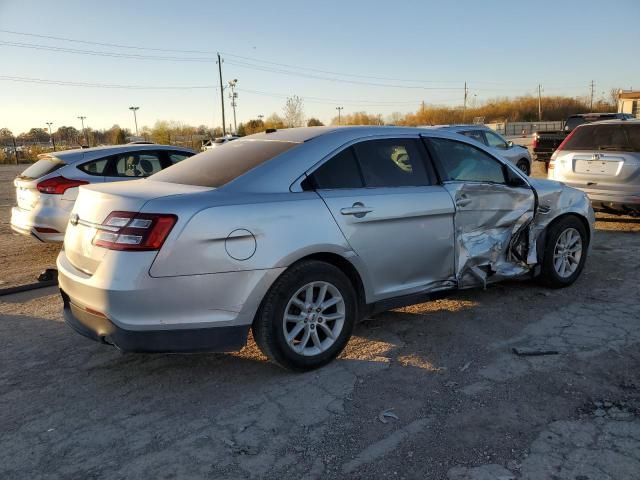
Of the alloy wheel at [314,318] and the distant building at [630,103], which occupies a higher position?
the distant building at [630,103]

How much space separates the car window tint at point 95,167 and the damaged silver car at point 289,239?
355 cm

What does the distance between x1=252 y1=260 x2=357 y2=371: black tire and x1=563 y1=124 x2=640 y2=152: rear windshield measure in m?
6.29

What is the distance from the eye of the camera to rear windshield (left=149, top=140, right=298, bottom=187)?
3.59 m

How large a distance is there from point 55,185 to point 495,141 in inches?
436

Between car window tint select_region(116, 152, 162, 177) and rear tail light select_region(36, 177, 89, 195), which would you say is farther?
car window tint select_region(116, 152, 162, 177)

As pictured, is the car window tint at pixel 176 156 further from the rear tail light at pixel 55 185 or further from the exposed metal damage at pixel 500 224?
the exposed metal damage at pixel 500 224

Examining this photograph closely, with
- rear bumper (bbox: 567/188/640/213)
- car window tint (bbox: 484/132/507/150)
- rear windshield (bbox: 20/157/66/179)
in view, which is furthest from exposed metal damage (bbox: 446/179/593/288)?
car window tint (bbox: 484/132/507/150)

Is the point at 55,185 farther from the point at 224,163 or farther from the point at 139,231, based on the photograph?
the point at 139,231

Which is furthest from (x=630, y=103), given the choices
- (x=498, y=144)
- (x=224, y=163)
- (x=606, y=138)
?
(x=224, y=163)

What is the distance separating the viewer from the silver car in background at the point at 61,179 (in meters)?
6.73

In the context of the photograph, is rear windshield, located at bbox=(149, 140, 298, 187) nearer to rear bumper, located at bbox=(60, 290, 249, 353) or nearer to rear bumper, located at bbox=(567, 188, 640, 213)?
rear bumper, located at bbox=(60, 290, 249, 353)

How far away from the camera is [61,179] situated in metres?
6.83

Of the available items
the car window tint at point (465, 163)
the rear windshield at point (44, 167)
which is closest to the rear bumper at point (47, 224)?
the rear windshield at point (44, 167)

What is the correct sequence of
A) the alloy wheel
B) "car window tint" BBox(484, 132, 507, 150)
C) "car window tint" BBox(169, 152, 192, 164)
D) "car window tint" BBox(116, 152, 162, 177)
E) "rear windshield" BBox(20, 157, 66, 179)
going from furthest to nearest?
1. "car window tint" BBox(484, 132, 507, 150)
2. "car window tint" BBox(169, 152, 192, 164)
3. "car window tint" BBox(116, 152, 162, 177)
4. "rear windshield" BBox(20, 157, 66, 179)
5. the alloy wheel
